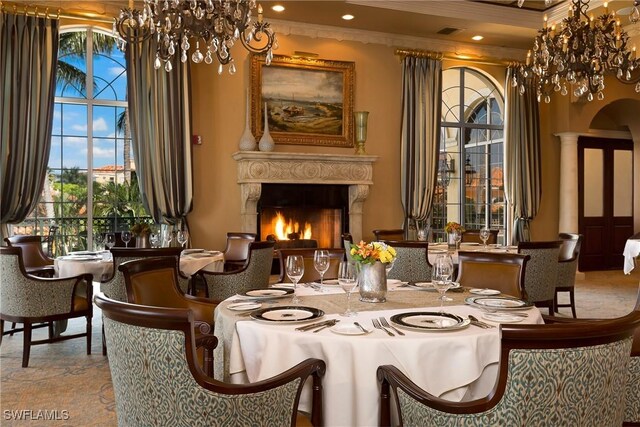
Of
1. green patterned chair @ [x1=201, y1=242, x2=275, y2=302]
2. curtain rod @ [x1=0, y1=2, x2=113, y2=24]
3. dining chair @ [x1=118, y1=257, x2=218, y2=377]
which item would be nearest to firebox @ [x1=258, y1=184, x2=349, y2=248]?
curtain rod @ [x1=0, y1=2, x2=113, y2=24]

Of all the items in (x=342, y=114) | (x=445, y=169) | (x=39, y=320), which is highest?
(x=342, y=114)

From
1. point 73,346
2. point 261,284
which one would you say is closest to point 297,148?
point 261,284

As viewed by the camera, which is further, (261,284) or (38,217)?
(38,217)

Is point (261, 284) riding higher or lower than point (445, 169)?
lower

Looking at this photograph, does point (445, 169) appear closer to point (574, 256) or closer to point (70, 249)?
point (574, 256)

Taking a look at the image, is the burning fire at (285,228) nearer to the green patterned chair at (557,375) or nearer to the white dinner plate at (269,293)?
the white dinner plate at (269,293)

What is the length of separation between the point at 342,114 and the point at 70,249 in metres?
4.10

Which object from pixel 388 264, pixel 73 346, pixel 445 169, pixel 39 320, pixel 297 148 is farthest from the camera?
pixel 445 169

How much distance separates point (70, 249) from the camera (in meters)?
6.96

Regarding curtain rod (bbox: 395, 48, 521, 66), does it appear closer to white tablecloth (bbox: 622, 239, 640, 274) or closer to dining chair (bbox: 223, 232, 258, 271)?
white tablecloth (bbox: 622, 239, 640, 274)

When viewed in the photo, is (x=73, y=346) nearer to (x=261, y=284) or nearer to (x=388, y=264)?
(x=261, y=284)

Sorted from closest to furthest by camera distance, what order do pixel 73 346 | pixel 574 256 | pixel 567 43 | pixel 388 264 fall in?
pixel 388 264 < pixel 73 346 < pixel 567 43 < pixel 574 256

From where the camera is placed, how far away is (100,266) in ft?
14.5

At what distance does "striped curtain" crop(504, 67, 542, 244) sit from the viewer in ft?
29.2
